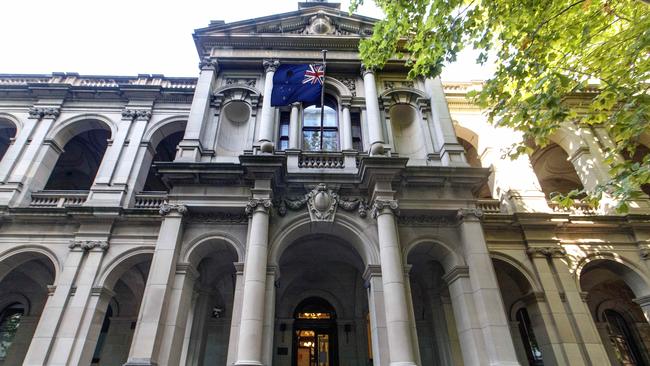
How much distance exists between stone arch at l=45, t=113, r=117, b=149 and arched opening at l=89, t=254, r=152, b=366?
265 inches

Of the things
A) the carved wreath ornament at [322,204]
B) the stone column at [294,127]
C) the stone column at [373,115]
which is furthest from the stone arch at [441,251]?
the stone column at [294,127]

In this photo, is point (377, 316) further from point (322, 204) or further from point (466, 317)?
point (322, 204)

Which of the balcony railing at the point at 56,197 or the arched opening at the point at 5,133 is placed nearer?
the balcony railing at the point at 56,197

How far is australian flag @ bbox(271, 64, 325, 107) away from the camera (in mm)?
13039

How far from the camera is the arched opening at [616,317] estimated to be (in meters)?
15.2

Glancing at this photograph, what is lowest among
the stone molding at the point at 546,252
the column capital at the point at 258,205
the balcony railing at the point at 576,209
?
the stone molding at the point at 546,252

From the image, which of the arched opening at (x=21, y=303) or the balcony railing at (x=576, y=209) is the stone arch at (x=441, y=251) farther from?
the arched opening at (x=21, y=303)

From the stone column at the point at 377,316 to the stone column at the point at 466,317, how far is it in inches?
96.9

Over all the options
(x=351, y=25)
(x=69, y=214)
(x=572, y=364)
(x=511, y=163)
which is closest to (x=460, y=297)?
(x=572, y=364)

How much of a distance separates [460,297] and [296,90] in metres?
9.11

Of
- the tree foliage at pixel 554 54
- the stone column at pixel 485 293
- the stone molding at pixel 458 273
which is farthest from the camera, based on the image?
the stone molding at pixel 458 273

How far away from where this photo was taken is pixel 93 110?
1711cm

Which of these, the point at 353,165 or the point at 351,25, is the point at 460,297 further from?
the point at 351,25

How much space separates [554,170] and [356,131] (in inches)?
546
